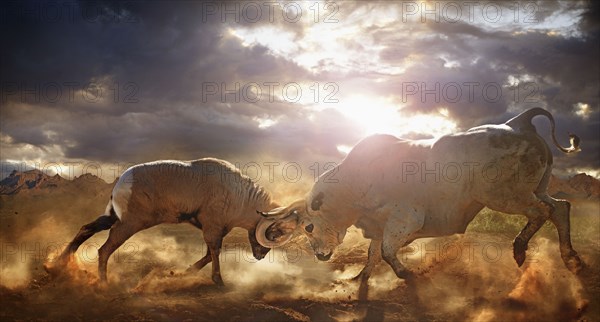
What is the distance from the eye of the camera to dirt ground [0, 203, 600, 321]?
27.6ft

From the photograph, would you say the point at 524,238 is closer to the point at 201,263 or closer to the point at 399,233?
the point at 399,233

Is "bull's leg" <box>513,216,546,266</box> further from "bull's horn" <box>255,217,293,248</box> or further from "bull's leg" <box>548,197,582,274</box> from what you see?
"bull's horn" <box>255,217,293,248</box>

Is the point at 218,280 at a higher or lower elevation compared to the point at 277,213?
lower

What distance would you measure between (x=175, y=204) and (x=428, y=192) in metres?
5.31

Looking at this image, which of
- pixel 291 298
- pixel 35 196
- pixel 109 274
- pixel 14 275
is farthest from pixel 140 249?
pixel 35 196

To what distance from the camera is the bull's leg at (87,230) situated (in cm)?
1023

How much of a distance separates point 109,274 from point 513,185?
29.0 ft

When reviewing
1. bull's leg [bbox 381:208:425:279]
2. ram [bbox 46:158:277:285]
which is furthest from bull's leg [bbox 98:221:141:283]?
bull's leg [bbox 381:208:425:279]

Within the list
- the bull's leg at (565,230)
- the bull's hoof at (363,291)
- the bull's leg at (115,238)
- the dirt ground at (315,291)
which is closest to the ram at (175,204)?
the bull's leg at (115,238)

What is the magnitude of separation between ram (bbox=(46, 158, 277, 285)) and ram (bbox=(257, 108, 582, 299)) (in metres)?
0.95

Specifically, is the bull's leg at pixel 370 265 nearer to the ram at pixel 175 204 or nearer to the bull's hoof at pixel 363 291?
the bull's hoof at pixel 363 291

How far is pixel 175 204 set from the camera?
1048cm

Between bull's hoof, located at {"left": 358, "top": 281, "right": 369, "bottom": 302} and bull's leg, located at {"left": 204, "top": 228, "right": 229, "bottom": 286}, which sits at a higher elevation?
bull's leg, located at {"left": 204, "top": 228, "right": 229, "bottom": 286}

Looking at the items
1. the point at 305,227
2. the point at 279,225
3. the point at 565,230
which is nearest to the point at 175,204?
the point at 279,225
